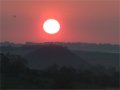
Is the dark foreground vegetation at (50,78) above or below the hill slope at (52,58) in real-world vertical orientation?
above

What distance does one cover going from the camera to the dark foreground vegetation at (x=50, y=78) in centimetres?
3389

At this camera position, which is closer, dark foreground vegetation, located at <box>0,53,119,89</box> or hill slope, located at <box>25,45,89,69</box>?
dark foreground vegetation, located at <box>0,53,119,89</box>

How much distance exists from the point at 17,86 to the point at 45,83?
7.16 feet

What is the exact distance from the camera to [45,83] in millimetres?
34375

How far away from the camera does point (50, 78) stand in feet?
119

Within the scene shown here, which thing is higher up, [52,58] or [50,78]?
[50,78]

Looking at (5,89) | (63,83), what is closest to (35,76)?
(63,83)

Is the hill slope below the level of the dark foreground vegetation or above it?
below

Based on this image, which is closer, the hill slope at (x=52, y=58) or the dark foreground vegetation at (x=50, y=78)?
the dark foreground vegetation at (x=50, y=78)

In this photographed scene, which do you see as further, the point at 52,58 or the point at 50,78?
the point at 52,58

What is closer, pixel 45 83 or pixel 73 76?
pixel 45 83

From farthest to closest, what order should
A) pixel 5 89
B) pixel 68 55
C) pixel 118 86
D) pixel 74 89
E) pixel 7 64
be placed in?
1. pixel 68 55
2. pixel 7 64
3. pixel 118 86
4. pixel 74 89
5. pixel 5 89

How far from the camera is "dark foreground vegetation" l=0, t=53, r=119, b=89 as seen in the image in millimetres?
33888

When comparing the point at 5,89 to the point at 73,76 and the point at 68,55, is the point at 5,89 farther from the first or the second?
the point at 68,55
